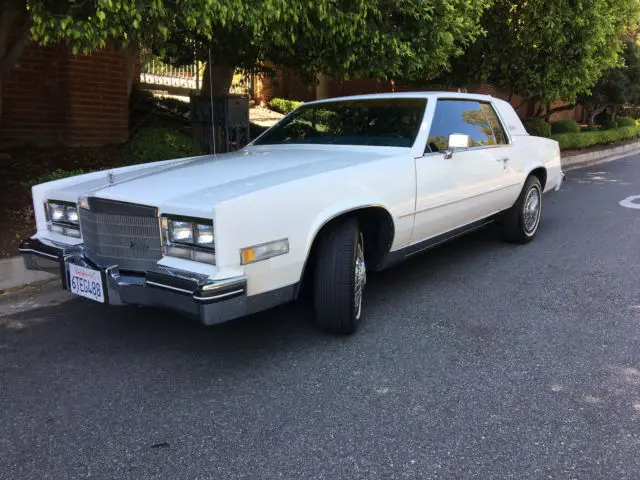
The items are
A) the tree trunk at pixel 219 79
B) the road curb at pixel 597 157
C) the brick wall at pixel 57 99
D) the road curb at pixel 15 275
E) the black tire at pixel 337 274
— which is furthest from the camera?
the road curb at pixel 597 157

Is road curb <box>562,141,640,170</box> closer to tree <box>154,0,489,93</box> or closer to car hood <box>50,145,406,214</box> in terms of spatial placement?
tree <box>154,0,489,93</box>

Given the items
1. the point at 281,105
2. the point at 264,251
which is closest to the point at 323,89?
the point at 281,105

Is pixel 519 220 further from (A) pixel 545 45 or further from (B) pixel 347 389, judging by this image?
(A) pixel 545 45

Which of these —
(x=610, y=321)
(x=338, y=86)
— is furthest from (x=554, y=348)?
(x=338, y=86)

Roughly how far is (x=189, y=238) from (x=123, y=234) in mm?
518

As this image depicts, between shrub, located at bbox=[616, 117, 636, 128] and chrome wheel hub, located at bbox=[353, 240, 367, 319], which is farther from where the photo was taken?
shrub, located at bbox=[616, 117, 636, 128]

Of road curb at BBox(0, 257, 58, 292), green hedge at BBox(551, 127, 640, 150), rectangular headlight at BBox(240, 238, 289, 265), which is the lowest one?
green hedge at BBox(551, 127, 640, 150)

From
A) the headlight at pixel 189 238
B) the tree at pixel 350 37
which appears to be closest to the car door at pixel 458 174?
the tree at pixel 350 37

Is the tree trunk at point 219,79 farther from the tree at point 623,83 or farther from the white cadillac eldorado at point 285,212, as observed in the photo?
the tree at point 623,83

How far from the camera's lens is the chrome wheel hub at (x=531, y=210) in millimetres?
6055

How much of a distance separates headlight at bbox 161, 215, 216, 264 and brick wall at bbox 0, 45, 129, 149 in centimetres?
622

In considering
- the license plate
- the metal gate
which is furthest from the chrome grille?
the metal gate

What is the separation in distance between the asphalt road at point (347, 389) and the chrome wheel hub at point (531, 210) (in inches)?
52.9

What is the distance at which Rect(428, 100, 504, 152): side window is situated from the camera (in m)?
4.52
